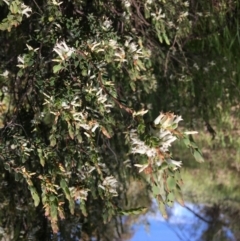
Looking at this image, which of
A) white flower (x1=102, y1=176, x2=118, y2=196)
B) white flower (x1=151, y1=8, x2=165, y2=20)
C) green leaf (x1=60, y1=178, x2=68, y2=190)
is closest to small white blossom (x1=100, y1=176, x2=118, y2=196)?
white flower (x1=102, y1=176, x2=118, y2=196)

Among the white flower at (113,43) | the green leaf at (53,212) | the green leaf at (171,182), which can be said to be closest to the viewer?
the green leaf at (171,182)

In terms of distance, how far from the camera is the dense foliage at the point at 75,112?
721mm

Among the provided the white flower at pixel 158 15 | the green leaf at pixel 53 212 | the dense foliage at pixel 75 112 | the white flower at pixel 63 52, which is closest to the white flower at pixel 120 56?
the dense foliage at pixel 75 112

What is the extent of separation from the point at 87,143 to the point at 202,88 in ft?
3.12

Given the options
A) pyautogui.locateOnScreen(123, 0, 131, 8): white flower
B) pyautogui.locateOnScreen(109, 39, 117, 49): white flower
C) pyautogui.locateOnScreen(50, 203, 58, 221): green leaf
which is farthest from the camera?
pyautogui.locateOnScreen(123, 0, 131, 8): white flower

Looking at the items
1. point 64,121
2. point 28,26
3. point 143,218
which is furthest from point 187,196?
point 64,121

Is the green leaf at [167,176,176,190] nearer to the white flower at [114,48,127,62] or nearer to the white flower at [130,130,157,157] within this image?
the white flower at [130,130,157,157]

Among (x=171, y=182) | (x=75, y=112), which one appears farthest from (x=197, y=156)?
(x=75, y=112)

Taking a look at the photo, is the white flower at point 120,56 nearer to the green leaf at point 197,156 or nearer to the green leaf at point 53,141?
the green leaf at point 53,141

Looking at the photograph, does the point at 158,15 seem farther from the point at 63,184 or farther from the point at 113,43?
the point at 63,184

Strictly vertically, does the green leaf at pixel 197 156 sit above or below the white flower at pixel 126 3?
below

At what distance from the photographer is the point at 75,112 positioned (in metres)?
0.78

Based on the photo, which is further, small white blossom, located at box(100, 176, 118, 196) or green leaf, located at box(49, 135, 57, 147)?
small white blossom, located at box(100, 176, 118, 196)

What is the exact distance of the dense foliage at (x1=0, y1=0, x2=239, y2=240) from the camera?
72 centimetres
